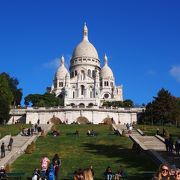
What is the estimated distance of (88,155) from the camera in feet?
97.6

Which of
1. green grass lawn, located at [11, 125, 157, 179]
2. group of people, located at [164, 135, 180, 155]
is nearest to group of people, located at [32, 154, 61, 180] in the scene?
green grass lawn, located at [11, 125, 157, 179]

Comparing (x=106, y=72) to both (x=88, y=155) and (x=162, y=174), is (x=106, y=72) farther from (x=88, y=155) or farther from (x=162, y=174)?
(x=162, y=174)

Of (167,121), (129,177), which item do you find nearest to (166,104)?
(167,121)

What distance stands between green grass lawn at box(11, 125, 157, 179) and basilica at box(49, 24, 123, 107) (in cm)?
7859

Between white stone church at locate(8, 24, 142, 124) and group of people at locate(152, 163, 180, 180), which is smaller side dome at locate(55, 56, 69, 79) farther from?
→ group of people at locate(152, 163, 180, 180)

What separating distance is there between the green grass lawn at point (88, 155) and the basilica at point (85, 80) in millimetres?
78587

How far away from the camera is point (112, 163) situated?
26266 mm

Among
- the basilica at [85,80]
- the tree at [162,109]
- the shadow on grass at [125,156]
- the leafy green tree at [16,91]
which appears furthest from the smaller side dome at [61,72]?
the shadow on grass at [125,156]

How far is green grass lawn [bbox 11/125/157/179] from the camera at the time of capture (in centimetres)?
2461

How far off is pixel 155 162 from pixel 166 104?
5409 centimetres

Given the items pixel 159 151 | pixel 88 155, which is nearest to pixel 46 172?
pixel 88 155

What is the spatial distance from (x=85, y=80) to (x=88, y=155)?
101625 millimetres

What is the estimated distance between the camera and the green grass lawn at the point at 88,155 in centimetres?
2461

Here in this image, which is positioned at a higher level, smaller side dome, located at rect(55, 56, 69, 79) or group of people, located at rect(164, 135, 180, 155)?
smaller side dome, located at rect(55, 56, 69, 79)
